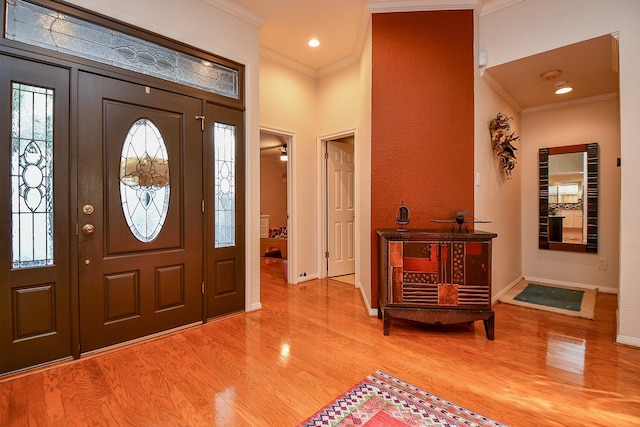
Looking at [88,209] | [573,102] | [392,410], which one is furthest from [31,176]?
[573,102]

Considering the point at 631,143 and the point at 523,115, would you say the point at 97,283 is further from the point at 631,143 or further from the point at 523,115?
the point at 523,115

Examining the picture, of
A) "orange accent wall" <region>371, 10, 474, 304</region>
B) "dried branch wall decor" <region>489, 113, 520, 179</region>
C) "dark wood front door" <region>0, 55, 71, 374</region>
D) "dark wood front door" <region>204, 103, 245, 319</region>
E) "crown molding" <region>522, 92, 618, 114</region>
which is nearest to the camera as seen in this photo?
"dark wood front door" <region>0, 55, 71, 374</region>

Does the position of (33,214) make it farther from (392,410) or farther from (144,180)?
(392,410)

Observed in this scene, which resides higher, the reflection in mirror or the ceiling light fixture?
the ceiling light fixture

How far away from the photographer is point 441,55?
3014mm

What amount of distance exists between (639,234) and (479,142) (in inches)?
56.8

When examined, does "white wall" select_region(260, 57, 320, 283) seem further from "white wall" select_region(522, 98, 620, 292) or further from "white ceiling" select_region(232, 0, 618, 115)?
"white wall" select_region(522, 98, 620, 292)

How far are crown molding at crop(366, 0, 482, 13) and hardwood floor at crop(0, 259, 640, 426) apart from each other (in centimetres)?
307

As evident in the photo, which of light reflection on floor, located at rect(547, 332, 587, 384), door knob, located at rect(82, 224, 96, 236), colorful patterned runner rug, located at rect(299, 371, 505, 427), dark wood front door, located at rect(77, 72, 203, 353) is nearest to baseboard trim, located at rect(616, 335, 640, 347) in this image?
light reflection on floor, located at rect(547, 332, 587, 384)

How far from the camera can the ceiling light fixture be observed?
3473 millimetres

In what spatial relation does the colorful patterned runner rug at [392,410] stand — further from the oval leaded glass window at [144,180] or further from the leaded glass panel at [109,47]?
the leaded glass panel at [109,47]

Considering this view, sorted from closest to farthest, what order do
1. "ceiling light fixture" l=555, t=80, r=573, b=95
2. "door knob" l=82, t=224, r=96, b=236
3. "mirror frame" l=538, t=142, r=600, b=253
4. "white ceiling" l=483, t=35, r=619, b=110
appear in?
1. "door knob" l=82, t=224, r=96, b=236
2. "white ceiling" l=483, t=35, r=619, b=110
3. "ceiling light fixture" l=555, t=80, r=573, b=95
4. "mirror frame" l=538, t=142, r=600, b=253

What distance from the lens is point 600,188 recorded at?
12.9 feet

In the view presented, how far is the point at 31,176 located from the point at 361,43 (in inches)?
135
